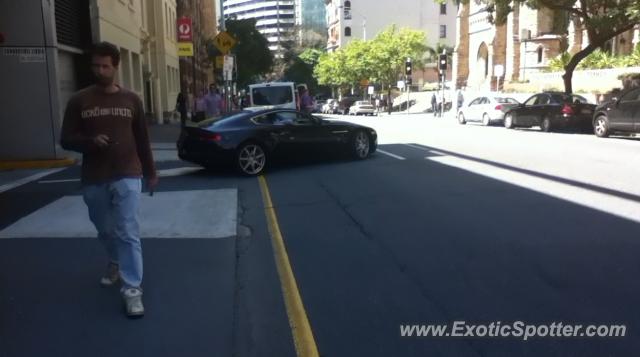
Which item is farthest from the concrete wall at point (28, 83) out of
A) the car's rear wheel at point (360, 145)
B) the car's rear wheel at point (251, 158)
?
the car's rear wheel at point (360, 145)

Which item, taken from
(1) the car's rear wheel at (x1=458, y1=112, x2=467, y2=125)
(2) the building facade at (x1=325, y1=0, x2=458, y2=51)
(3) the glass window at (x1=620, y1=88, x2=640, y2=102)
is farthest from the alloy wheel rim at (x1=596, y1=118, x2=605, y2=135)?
(2) the building facade at (x1=325, y1=0, x2=458, y2=51)

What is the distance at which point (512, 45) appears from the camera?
52.1 meters

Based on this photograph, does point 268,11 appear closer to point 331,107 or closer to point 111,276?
point 331,107

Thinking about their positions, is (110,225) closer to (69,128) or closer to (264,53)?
(69,128)

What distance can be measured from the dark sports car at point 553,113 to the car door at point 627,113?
3.87 m

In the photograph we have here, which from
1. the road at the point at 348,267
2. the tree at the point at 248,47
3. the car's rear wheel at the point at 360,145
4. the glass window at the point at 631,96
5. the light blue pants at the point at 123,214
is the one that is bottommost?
the road at the point at 348,267

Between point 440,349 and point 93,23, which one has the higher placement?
point 93,23

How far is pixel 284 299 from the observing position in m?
4.98

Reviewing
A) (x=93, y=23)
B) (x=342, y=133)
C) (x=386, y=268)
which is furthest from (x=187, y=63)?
(x=386, y=268)

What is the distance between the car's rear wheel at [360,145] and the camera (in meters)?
13.8

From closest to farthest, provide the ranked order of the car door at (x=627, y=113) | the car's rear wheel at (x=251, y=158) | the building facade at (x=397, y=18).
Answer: the car's rear wheel at (x=251, y=158) < the car door at (x=627, y=113) < the building facade at (x=397, y=18)

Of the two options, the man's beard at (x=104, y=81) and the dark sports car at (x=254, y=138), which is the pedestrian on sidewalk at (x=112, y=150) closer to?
the man's beard at (x=104, y=81)

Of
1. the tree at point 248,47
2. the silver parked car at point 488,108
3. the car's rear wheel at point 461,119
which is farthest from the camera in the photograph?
the tree at point 248,47

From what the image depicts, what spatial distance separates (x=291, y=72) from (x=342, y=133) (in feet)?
279
